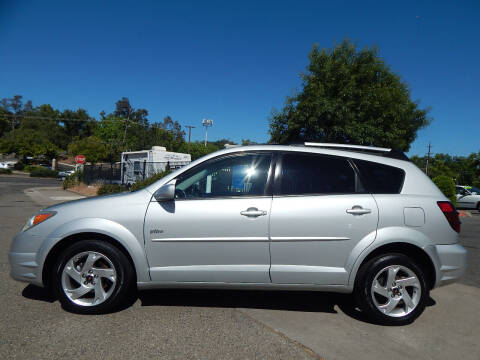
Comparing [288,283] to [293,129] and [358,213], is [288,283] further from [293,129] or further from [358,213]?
Result: [293,129]

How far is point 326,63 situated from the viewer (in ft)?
54.9

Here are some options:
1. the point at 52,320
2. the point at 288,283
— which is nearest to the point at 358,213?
the point at 288,283

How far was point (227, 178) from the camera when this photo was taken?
3.48m

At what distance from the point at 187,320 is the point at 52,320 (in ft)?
4.17

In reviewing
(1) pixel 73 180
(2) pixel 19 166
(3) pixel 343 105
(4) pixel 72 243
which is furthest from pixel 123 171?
(2) pixel 19 166

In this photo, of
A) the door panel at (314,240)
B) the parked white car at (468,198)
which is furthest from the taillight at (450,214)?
the parked white car at (468,198)

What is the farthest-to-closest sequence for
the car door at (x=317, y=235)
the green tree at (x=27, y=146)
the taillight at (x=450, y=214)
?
1. the green tree at (x=27, y=146)
2. the taillight at (x=450, y=214)
3. the car door at (x=317, y=235)

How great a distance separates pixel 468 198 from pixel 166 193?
20957 mm

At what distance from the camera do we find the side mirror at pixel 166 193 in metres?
3.22

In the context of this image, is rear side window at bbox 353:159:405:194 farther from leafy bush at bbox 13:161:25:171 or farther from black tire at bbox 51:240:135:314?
leafy bush at bbox 13:161:25:171

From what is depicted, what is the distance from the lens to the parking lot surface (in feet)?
8.84

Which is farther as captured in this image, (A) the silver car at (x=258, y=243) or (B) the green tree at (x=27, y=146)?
(B) the green tree at (x=27, y=146)

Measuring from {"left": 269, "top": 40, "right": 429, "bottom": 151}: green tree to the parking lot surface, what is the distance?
12355 millimetres

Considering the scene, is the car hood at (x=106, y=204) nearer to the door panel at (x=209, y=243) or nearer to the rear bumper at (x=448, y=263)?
the door panel at (x=209, y=243)
